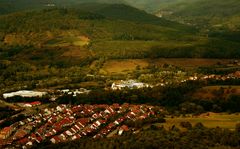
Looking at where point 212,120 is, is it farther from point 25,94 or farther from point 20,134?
point 25,94

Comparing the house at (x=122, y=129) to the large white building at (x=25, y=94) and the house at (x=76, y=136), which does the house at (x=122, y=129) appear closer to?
the house at (x=76, y=136)

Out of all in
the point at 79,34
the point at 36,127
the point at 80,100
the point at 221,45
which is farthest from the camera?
the point at 79,34

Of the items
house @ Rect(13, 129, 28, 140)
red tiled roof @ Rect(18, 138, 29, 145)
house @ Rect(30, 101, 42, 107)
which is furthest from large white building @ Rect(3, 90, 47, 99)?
red tiled roof @ Rect(18, 138, 29, 145)

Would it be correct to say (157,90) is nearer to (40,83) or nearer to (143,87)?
(143,87)

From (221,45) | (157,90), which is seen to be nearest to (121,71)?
(157,90)

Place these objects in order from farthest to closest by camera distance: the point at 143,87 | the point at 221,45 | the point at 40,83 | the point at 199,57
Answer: the point at 221,45
the point at 199,57
the point at 40,83
the point at 143,87

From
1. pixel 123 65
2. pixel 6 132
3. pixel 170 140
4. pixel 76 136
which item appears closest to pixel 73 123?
pixel 76 136

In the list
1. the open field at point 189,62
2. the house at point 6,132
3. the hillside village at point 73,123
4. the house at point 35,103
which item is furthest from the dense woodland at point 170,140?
the open field at point 189,62

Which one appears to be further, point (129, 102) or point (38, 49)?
point (38, 49)

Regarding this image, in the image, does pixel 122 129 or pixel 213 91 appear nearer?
pixel 122 129
